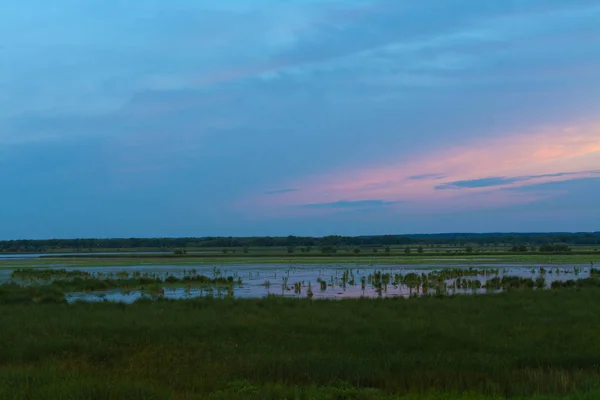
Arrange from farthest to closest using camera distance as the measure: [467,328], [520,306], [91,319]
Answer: [520,306], [91,319], [467,328]

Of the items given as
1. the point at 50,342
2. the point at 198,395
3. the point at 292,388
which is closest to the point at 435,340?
the point at 292,388

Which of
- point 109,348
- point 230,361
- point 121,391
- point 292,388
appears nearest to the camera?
point 121,391

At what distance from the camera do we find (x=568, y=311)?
1952 cm

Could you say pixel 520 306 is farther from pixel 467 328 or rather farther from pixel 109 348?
pixel 109 348

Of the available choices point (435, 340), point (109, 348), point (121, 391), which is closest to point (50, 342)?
point (109, 348)

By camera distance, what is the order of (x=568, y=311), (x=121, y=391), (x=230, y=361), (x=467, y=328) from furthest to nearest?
(x=568, y=311)
(x=467, y=328)
(x=230, y=361)
(x=121, y=391)

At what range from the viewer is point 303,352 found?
1332 cm

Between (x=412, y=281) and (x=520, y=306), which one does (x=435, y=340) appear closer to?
(x=520, y=306)

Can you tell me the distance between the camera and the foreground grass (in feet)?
31.9

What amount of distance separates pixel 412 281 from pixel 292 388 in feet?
103

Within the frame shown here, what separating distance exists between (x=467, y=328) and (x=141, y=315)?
10981mm

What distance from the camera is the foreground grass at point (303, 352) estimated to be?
973 centimetres

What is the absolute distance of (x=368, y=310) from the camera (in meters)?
20.3

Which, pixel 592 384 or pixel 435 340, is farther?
pixel 435 340
